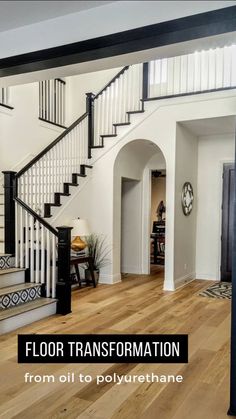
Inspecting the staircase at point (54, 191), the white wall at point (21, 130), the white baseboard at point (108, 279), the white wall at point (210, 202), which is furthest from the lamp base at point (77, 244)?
the white wall at point (210, 202)

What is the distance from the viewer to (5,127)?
252 inches

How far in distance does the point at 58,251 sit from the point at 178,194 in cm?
257

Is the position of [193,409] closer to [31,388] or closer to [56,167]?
[31,388]

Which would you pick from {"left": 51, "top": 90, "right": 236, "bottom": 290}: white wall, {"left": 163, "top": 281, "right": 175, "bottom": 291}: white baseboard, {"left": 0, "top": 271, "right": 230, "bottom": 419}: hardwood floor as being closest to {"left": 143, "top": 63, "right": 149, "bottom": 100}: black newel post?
{"left": 51, "top": 90, "right": 236, "bottom": 290}: white wall

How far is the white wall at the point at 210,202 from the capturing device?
6.99 meters

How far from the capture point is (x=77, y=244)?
19.8 feet

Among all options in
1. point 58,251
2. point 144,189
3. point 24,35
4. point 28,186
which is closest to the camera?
point 24,35

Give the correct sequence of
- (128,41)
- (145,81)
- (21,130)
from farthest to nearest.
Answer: (21,130) → (145,81) → (128,41)

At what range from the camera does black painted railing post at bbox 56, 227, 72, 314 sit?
4.57 m

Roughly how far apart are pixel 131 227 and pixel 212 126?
268 centimetres

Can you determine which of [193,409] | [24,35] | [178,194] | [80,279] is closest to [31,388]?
[193,409]

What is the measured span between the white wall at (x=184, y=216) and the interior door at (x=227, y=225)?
56 centimetres

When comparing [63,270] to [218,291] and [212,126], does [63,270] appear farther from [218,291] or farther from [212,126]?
[212,126]

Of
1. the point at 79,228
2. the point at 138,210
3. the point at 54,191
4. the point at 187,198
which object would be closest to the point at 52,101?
the point at 54,191
